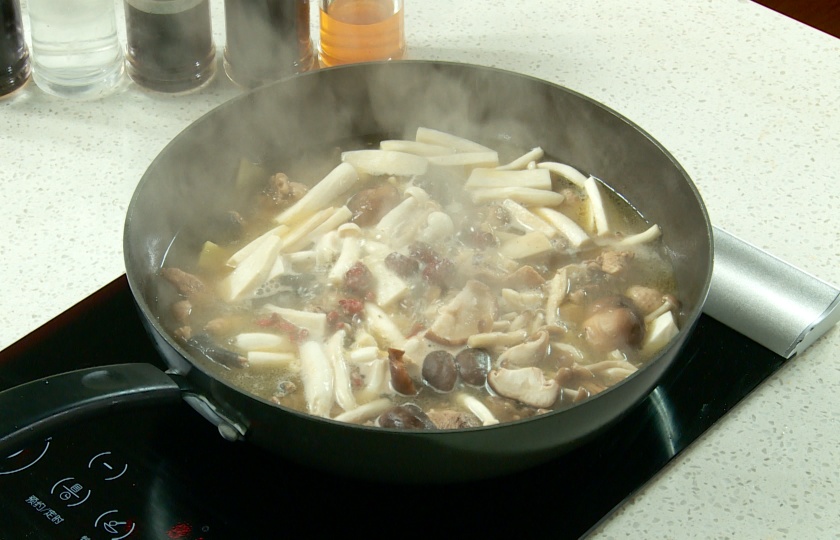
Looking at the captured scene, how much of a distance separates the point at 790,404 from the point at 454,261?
0.40m

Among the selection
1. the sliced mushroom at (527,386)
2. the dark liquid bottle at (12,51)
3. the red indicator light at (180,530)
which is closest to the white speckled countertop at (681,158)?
the dark liquid bottle at (12,51)

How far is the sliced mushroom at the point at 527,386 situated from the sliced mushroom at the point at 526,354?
34 mm

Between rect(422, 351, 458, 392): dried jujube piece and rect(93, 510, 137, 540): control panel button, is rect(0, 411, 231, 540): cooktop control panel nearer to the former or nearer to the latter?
rect(93, 510, 137, 540): control panel button

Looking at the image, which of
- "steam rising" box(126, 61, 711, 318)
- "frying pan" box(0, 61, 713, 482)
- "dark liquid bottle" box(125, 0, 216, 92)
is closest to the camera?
"frying pan" box(0, 61, 713, 482)

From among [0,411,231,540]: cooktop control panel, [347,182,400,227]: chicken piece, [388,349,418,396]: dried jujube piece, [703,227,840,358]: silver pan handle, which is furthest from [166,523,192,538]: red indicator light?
[703,227,840,358]: silver pan handle

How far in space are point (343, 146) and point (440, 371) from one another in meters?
0.46

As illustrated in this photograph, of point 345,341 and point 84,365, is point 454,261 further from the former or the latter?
point 84,365

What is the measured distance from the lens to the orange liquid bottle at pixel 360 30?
1351 millimetres

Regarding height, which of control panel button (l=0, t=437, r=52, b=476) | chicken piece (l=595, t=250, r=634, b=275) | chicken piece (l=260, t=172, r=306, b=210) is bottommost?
control panel button (l=0, t=437, r=52, b=476)

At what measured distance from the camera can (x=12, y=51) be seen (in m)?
1.33

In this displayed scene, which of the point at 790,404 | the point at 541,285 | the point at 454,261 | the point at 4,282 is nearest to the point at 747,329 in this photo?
the point at 790,404

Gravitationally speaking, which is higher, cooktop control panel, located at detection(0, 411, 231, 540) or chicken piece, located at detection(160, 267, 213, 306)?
chicken piece, located at detection(160, 267, 213, 306)

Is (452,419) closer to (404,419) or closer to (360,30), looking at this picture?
(404,419)

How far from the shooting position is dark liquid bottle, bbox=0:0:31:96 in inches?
50.3
